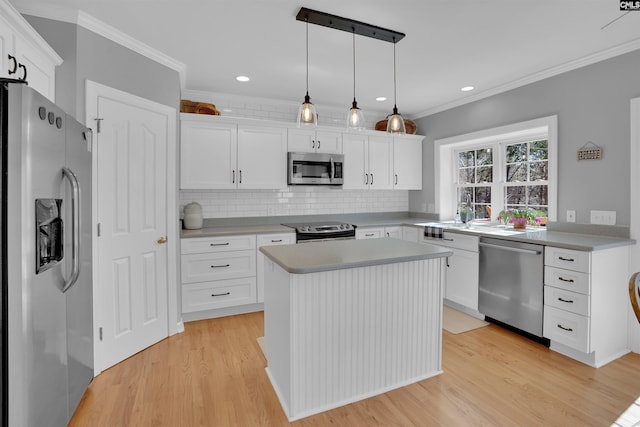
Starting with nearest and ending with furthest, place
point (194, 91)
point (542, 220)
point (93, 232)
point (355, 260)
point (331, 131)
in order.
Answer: point (355, 260) < point (93, 232) < point (542, 220) < point (194, 91) < point (331, 131)

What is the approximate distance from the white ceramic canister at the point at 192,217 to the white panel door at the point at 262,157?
533 millimetres

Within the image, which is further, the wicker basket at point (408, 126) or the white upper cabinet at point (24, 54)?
the wicker basket at point (408, 126)

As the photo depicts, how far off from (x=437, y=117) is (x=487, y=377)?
131 inches

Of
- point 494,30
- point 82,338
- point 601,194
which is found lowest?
point 82,338

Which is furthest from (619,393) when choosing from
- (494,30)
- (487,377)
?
(494,30)

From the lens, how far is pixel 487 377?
2326 millimetres

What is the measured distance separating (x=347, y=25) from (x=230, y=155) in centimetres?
191

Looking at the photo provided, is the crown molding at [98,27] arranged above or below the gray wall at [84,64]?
above

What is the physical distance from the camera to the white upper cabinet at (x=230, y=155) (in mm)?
3500

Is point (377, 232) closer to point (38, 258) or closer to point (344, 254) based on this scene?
point (344, 254)

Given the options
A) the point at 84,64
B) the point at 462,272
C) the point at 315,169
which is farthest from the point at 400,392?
the point at 84,64

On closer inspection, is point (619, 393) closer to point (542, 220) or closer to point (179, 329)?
point (542, 220)

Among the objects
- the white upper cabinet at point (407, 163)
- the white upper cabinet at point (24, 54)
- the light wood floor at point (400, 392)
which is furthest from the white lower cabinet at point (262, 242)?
the white upper cabinet at point (24, 54)

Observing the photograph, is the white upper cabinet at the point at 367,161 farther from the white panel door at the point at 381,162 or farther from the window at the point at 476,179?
the window at the point at 476,179
